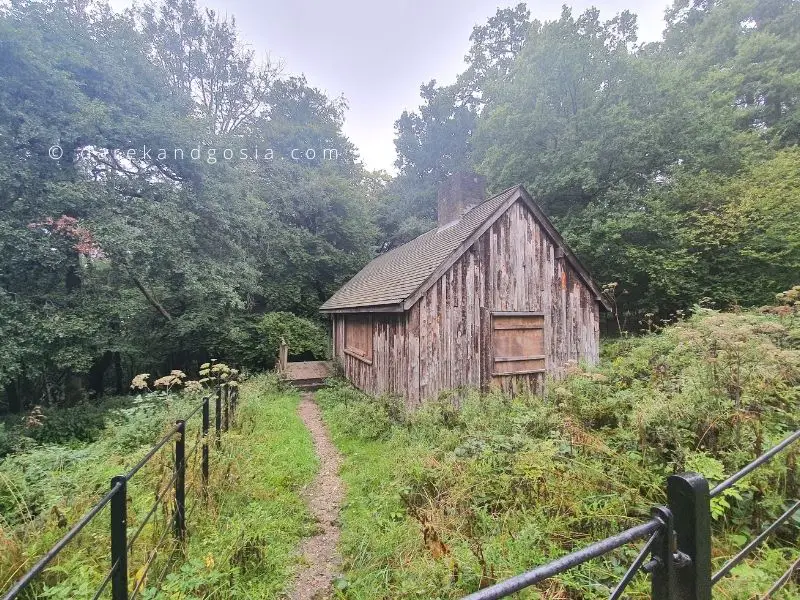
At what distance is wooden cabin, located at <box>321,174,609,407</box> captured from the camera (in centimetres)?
795

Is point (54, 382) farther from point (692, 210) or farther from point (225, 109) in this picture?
point (692, 210)

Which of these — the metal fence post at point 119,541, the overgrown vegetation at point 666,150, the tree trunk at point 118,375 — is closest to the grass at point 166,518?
the metal fence post at point 119,541

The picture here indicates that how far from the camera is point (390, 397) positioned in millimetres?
8258

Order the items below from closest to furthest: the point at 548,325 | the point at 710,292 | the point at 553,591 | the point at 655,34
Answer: the point at 553,591 → the point at 548,325 → the point at 710,292 → the point at 655,34

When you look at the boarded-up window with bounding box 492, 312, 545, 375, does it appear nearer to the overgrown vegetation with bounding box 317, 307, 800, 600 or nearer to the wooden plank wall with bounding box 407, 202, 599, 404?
the wooden plank wall with bounding box 407, 202, 599, 404

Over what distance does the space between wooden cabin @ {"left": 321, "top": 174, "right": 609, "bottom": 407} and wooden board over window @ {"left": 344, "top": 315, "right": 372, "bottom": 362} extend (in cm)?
25

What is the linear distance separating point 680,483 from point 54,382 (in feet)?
63.3

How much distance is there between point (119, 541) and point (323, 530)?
2663 mm

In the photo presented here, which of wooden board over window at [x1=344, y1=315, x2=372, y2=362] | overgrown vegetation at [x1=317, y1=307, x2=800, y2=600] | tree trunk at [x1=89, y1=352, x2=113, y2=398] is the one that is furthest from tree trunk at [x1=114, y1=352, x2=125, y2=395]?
overgrown vegetation at [x1=317, y1=307, x2=800, y2=600]

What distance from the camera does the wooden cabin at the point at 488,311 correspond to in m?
7.95

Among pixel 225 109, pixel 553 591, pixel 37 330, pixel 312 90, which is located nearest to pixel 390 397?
pixel 553 591

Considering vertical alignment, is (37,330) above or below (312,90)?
below

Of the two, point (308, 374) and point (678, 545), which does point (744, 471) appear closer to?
point (678, 545)

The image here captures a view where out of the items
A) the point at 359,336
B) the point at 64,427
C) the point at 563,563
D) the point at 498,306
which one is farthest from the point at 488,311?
the point at 64,427
